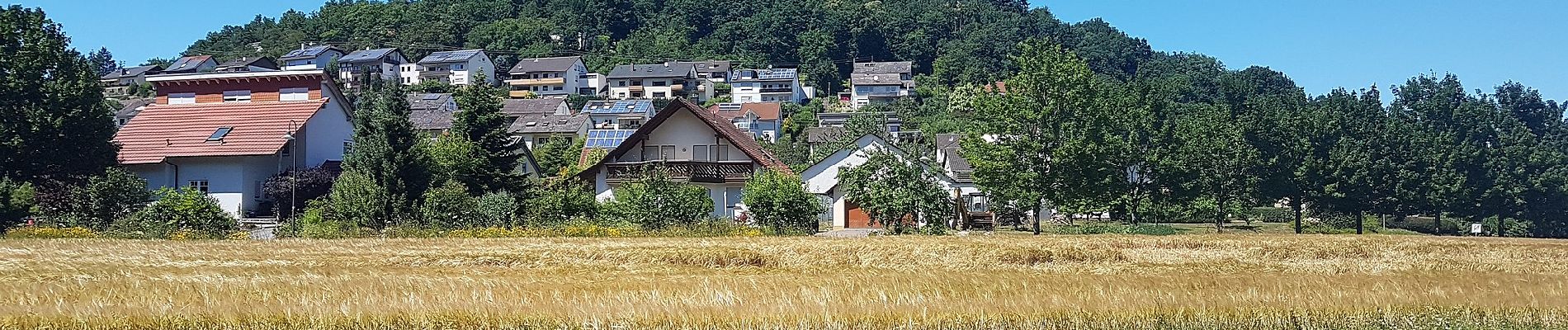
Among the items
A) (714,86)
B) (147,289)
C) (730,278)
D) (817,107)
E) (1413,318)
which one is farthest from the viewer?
(714,86)

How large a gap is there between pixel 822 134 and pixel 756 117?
9.15 m

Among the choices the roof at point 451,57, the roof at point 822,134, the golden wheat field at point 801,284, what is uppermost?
the roof at point 451,57

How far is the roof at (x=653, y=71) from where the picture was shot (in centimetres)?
12950

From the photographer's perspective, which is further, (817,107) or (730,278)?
(817,107)

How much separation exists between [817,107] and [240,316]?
11130 centimetres

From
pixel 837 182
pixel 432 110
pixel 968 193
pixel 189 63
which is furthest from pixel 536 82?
pixel 837 182

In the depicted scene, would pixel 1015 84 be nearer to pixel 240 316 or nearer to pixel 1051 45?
pixel 1051 45

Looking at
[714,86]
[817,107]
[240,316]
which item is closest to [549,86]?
[714,86]

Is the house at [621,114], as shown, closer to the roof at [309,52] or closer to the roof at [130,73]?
the roof at [309,52]

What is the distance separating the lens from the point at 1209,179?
4925 centimetres

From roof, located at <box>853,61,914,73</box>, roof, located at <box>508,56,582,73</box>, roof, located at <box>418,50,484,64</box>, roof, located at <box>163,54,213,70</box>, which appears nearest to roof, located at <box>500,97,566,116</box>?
roof, located at <box>508,56,582,73</box>

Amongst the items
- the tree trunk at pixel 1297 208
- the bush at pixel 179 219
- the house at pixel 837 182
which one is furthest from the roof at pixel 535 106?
the bush at pixel 179 219

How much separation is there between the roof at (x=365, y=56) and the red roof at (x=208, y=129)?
3628 inches

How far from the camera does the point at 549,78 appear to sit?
131 metres
